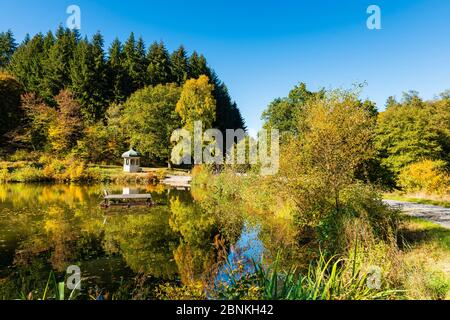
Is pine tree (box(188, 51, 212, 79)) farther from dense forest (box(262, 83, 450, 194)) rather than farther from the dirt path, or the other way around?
the dirt path

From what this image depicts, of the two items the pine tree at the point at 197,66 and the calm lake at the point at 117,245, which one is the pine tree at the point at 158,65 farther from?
the calm lake at the point at 117,245

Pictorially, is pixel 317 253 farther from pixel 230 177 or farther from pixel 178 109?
pixel 178 109

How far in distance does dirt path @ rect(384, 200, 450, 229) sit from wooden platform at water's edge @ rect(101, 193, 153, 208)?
11.7 meters

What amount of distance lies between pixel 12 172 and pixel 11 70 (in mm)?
27610

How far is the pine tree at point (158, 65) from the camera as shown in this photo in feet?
154

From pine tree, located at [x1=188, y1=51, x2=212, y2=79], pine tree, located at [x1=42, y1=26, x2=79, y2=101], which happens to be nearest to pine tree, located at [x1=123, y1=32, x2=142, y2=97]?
pine tree, located at [x1=42, y1=26, x2=79, y2=101]

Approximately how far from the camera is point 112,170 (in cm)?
3125

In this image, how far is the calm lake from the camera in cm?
716

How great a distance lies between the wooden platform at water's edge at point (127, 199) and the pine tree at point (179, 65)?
3386cm

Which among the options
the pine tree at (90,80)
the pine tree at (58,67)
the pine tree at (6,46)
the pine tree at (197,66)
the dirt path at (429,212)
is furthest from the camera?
the pine tree at (6,46)

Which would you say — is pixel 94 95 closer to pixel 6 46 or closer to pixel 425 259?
pixel 6 46

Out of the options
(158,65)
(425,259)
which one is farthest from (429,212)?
(158,65)

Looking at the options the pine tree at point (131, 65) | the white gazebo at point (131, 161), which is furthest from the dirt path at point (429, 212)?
the pine tree at point (131, 65)
